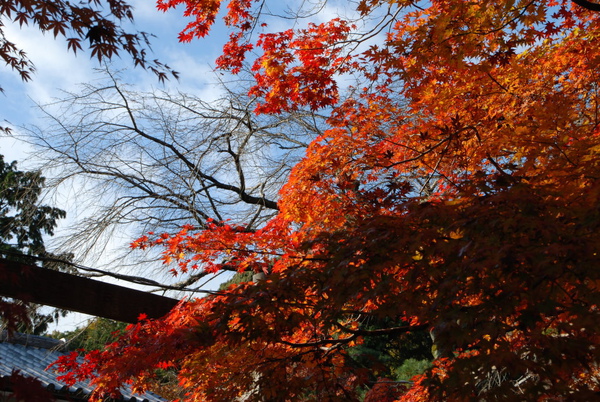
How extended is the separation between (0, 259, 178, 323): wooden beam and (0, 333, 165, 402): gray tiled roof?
243 centimetres

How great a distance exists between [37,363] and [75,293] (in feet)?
16.3

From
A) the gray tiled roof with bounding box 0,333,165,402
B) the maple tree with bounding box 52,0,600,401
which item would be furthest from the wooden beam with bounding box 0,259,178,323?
the gray tiled roof with bounding box 0,333,165,402

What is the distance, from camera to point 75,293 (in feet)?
14.3

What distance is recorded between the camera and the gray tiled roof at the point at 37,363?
677 cm

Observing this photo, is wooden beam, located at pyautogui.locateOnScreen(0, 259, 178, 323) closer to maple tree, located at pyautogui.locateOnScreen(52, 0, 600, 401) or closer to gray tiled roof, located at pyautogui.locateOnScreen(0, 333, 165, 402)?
maple tree, located at pyautogui.locateOnScreen(52, 0, 600, 401)

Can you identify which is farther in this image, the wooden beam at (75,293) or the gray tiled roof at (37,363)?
the gray tiled roof at (37,363)

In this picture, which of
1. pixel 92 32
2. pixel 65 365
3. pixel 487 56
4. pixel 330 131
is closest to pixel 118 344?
pixel 65 365

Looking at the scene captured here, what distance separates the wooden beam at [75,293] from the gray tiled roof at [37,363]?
2426 millimetres

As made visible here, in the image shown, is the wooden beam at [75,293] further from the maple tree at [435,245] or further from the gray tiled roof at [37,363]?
the gray tiled roof at [37,363]

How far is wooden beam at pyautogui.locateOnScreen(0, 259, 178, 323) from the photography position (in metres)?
3.96

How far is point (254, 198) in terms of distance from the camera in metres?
10.3

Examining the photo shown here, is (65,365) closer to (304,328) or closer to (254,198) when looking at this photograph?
(304,328)

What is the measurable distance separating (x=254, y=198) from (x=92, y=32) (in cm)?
694

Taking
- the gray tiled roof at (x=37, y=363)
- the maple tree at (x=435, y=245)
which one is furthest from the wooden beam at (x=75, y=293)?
the gray tiled roof at (x=37, y=363)
